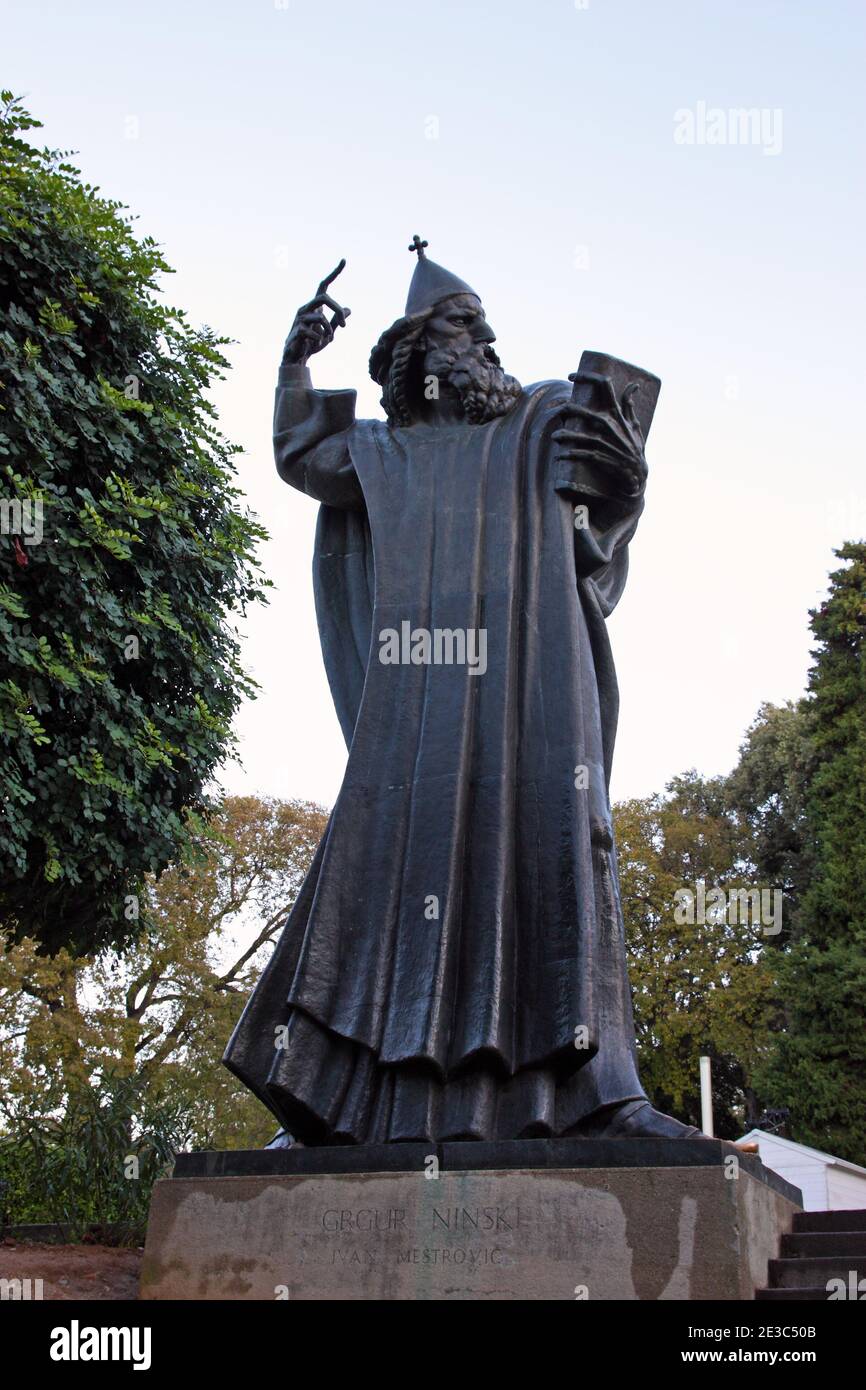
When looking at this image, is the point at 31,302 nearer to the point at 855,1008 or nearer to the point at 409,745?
the point at 409,745

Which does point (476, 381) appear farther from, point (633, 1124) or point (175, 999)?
point (175, 999)

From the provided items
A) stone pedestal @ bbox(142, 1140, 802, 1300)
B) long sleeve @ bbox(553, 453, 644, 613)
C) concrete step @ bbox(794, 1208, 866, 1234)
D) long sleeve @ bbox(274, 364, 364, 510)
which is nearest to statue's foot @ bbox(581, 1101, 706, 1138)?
stone pedestal @ bbox(142, 1140, 802, 1300)

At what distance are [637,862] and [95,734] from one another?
27.3 metres

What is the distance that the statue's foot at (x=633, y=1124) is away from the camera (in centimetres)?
462

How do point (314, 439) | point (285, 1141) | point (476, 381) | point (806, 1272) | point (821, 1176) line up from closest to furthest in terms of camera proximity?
point (806, 1272)
point (285, 1141)
point (476, 381)
point (314, 439)
point (821, 1176)

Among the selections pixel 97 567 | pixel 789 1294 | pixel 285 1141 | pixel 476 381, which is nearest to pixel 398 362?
pixel 476 381

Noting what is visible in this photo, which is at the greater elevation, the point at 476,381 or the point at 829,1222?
the point at 476,381

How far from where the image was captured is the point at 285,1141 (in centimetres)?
527

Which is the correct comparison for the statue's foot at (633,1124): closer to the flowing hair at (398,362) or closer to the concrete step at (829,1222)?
the concrete step at (829,1222)

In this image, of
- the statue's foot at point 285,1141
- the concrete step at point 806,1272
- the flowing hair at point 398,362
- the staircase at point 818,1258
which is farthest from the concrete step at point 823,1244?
the flowing hair at point 398,362

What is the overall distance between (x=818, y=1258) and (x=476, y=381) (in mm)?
4144

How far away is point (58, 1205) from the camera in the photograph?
12359 millimetres

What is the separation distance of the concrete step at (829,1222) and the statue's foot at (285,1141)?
77.1 inches
